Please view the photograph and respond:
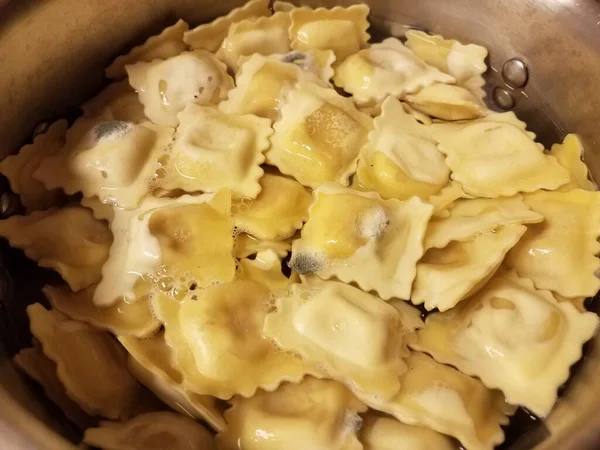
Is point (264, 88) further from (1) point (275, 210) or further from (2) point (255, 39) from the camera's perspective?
(1) point (275, 210)

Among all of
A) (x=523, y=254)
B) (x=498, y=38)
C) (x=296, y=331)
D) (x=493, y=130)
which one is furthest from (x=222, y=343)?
(x=498, y=38)

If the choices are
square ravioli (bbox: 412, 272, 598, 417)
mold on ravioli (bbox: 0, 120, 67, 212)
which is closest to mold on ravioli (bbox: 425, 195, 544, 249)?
square ravioli (bbox: 412, 272, 598, 417)

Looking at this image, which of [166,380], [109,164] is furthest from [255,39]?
[166,380]

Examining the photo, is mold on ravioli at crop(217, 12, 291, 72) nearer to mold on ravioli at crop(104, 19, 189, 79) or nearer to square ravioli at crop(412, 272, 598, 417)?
mold on ravioli at crop(104, 19, 189, 79)

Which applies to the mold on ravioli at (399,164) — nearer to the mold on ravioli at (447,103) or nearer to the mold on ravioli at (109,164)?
the mold on ravioli at (447,103)

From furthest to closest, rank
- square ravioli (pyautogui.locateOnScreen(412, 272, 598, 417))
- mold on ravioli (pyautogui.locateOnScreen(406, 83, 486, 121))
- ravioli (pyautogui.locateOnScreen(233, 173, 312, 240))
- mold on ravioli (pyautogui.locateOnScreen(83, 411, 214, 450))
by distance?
mold on ravioli (pyautogui.locateOnScreen(406, 83, 486, 121)) < ravioli (pyautogui.locateOnScreen(233, 173, 312, 240)) < square ravioli (pyautogui.locateOnScreen(412, 272, 598, 417)) < mold on ravioli (pyautogui.locateOnScreen(83, 411, 214, 450))

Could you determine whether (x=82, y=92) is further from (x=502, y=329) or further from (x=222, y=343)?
(x=502, y=329)

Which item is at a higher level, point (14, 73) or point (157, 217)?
point (14, 73)
